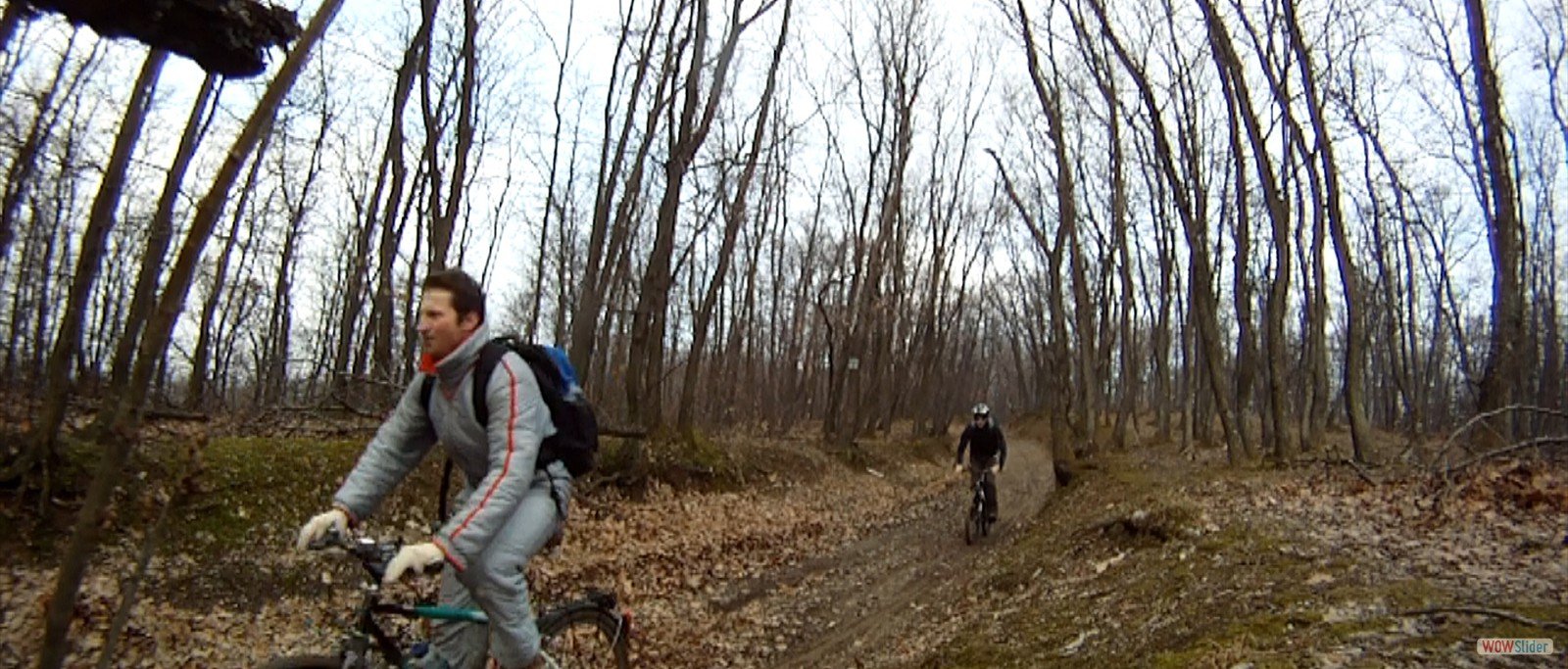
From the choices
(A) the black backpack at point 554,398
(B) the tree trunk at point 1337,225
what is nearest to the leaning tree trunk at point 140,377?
(A) the black backpack at point 554,398

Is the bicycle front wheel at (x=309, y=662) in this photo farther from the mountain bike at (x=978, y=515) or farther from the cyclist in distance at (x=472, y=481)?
the mountain bike at (x=978, y=515)

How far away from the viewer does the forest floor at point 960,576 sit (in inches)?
183

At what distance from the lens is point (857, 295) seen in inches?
1024

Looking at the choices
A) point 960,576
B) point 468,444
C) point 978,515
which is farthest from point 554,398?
point 978,515

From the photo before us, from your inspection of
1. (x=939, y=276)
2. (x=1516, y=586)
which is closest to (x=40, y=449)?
(x=1516, y=586)

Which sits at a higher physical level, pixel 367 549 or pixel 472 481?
pixel 472 481

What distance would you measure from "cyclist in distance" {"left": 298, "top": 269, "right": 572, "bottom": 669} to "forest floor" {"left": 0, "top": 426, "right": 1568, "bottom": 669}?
79cm

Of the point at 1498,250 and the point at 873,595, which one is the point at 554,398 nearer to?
the point at 873,595

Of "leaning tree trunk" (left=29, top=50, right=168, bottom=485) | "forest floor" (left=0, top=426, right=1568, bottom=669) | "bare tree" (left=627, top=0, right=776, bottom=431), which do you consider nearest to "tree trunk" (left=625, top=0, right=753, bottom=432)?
"bare tree" (left=627, top=0, right=776, bottom=431)

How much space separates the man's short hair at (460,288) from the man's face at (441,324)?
0.02 m

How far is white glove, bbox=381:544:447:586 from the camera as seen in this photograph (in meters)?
2.82

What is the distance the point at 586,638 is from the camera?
416 centimetres

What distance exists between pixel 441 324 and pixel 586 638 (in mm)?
1797

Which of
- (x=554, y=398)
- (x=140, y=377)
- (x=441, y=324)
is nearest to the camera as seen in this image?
(x=140, y=377)
